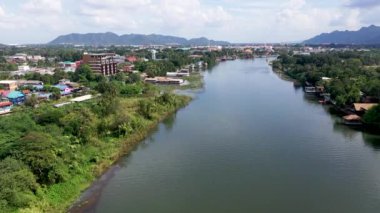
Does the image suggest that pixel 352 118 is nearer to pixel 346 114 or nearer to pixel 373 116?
pixel 373 116

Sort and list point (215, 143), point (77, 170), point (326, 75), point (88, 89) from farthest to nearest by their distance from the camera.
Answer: point (326, 75) < point (88, 89) < point (215, 143) < point (77, 170)

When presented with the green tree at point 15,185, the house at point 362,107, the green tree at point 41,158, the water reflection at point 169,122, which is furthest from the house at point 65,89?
the house at point 362,107

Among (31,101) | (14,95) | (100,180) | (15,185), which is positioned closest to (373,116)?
(100,180)

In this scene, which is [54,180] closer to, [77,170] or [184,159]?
[77,170]

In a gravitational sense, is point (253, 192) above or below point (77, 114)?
below

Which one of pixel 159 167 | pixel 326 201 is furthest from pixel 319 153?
pixel 159 167
